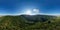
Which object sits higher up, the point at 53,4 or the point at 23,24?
the point at 53,4

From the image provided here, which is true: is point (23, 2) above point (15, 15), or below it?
above

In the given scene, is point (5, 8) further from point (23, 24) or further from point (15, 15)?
point (23, 24)

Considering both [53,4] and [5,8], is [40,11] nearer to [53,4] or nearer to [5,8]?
[53,4]

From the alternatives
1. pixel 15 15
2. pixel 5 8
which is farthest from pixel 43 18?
pixel 5 8

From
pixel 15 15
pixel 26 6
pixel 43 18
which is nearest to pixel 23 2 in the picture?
pixel 26 6

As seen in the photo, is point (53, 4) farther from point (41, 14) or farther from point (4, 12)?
point (4, 12)
